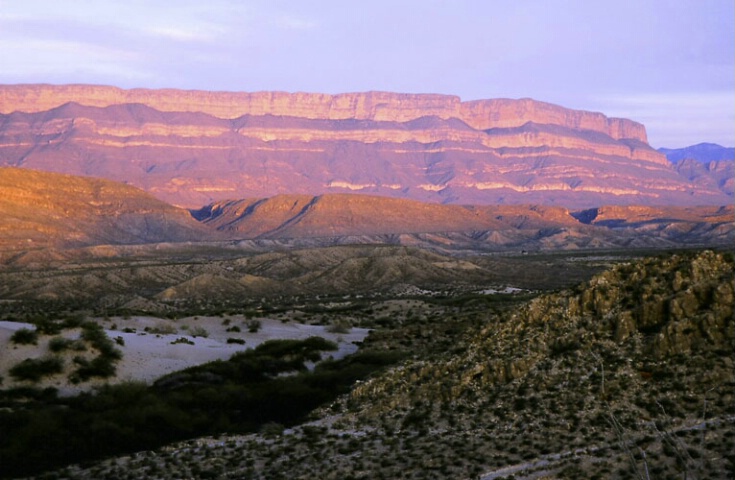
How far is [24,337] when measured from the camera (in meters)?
34.7

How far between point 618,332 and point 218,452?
38.9 ft

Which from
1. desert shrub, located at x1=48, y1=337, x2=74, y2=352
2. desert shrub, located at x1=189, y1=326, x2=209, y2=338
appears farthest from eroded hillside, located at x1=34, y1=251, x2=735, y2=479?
desert shrub, located at x1=189, y1=326, x2=209, y2=338

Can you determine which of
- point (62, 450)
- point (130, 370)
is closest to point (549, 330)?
point (62, 450)

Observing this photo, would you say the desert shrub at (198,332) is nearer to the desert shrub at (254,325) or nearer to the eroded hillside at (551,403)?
the desert shrub at (254,325)

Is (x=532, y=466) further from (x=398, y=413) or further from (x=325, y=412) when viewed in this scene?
(x=325, y=412)

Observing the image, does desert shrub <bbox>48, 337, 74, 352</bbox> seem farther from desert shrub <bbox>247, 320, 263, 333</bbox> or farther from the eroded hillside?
desert shrub <bbox>247, 320, 263, 333</bbox>

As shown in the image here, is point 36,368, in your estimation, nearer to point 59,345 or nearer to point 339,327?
point 59,345

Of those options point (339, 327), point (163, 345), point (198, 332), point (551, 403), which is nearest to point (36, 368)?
point (163, 345)

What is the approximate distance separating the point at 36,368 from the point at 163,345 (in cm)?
806

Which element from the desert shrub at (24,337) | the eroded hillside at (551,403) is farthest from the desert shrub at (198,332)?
the eroded hillside at (551,403)

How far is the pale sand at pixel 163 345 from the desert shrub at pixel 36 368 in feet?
0.88

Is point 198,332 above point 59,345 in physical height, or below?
below

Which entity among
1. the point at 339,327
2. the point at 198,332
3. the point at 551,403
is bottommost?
the point at 198,332

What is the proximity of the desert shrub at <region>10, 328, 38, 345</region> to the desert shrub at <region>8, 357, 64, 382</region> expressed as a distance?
1.39 m
